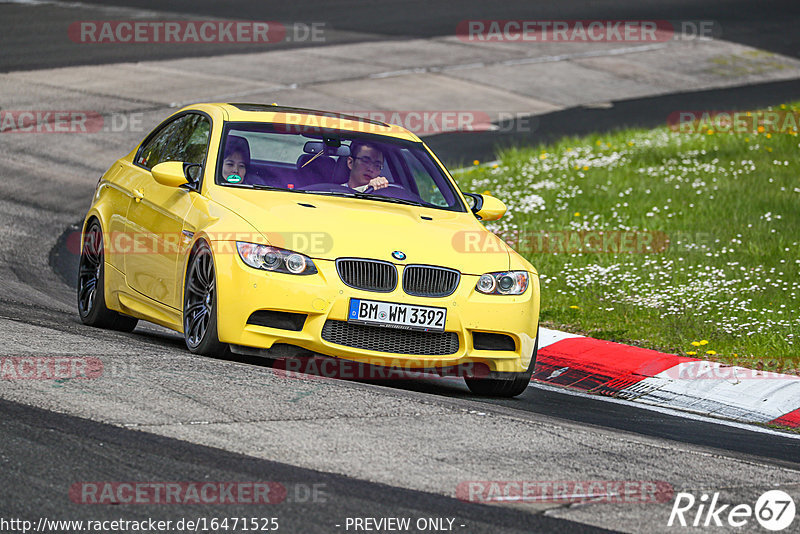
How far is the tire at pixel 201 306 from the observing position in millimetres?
7586

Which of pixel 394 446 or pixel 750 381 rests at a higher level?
pixel 394 446

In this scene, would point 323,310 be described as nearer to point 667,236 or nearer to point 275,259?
point 275,259

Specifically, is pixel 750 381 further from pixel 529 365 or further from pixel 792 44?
pixel 792 44

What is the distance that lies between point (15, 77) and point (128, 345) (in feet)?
48.0

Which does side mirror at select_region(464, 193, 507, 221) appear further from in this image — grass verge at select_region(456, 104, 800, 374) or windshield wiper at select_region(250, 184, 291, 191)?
grass verge at select_region(456, 104, 800, 374)

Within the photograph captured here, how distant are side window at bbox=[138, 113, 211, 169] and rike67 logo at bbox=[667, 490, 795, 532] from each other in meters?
4.32

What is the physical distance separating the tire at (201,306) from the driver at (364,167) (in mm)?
1308

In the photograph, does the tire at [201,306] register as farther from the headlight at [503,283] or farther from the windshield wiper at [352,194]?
the headlight at [503,283]

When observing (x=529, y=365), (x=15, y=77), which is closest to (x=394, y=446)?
(x=529, y=365)

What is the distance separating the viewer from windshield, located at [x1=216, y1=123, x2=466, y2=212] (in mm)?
8500

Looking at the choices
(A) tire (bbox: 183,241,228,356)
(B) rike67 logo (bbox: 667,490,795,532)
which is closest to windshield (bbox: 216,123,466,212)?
(A) tire (bbox: 183,241,228,356)

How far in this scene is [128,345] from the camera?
793 centimetres

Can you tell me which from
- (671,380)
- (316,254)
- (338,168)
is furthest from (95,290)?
(671,380)

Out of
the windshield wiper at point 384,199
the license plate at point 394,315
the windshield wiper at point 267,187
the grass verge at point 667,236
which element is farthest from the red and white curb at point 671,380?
the windshield wiper at point 267,187
